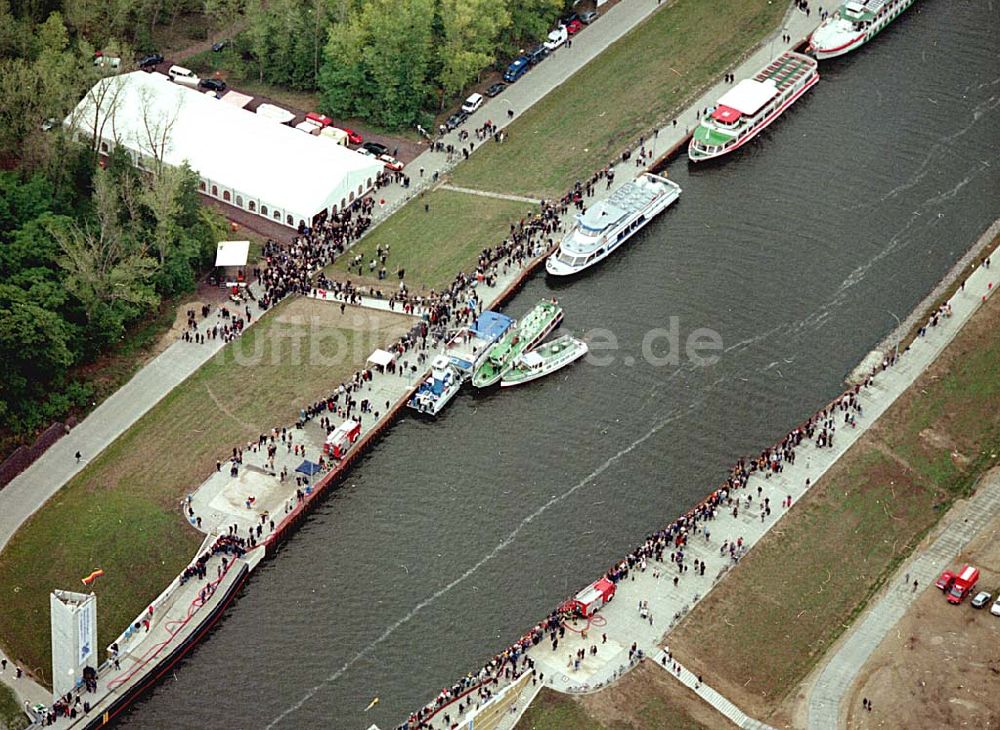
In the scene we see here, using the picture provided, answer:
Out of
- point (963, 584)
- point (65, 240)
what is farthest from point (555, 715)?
point (65, 240)

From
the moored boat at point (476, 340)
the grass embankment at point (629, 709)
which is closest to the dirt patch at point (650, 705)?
the grass embankment at point (629, 709)

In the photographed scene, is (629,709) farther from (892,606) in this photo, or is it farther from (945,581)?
(945,581)

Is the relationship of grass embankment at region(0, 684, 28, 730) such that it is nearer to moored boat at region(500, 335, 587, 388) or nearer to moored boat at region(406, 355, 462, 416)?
moored boat at region(406, 355, 462, 416)

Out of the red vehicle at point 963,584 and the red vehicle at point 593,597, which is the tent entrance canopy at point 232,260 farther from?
the red vehicle at point 963,584

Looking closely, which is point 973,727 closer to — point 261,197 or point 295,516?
point 295,516

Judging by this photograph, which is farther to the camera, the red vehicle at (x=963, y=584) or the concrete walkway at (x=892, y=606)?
the red vehicle at (x=963, y=584)

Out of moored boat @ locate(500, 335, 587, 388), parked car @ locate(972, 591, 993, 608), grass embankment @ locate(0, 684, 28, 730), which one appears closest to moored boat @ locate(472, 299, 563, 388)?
moored boat @ locate(500, 335, 587, 388)
